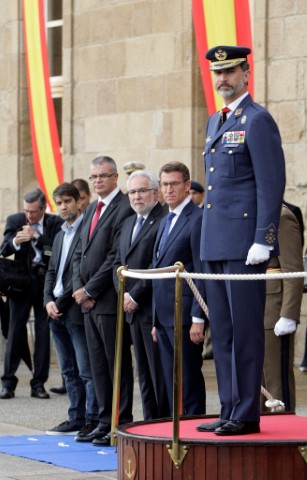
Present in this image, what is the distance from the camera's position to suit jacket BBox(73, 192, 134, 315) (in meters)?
10.4

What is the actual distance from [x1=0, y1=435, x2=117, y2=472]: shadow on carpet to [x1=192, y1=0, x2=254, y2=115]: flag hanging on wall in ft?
17.5

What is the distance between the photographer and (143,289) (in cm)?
993

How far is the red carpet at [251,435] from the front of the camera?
25.2 ft

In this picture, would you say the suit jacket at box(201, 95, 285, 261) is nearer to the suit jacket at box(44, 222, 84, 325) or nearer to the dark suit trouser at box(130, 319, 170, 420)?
the dark suit trouser at box(130, 319, 170, 420)

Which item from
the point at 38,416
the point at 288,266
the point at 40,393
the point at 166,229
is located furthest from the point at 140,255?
the point at 40,393

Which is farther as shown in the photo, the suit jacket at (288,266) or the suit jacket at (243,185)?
the suit jacket at (288,266)

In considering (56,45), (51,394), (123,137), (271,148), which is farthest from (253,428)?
(56,45)

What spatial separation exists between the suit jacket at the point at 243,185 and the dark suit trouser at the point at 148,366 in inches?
76.9

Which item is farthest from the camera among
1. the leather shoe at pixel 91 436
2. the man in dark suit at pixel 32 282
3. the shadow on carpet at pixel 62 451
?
the man in dark suit at pixel 32 282

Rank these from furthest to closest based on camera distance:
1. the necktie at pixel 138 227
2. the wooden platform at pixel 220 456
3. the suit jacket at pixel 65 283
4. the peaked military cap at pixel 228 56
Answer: the suit jacket at pixel 65 283 → the necktie at pixel 138 227 → the peaked military cap at pixel 228 56 → the wooden platform at pixel 220 456

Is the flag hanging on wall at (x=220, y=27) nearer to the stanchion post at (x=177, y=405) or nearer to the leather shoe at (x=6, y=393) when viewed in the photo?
the leather shoe at (x=6, y=393)

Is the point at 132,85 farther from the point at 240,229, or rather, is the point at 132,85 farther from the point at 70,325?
the point at 240,229

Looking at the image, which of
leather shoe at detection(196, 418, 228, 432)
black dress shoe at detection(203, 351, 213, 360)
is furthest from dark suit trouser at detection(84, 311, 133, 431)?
black dress shoe at detection(203, 351, 213, 360)

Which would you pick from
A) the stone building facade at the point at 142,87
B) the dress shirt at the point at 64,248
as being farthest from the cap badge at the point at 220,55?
the stone building facade at the point at 142,87
